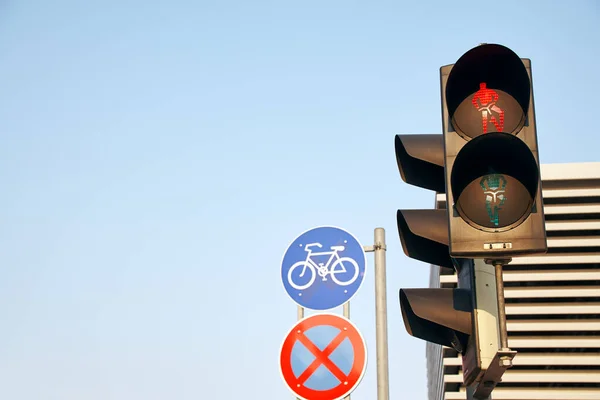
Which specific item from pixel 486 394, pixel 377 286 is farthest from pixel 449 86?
pixel 377 286

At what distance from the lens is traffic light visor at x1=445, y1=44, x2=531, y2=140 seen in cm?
375

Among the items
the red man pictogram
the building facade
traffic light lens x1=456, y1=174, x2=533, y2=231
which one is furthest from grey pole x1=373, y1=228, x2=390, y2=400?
the building facade

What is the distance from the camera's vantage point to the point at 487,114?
149 inches

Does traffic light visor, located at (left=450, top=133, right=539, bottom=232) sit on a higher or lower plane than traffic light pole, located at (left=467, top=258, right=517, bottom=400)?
higher

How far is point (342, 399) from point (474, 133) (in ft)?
7.20

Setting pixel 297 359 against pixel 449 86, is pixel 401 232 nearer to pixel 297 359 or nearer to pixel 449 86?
pixel 449 86

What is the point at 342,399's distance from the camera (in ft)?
17.0

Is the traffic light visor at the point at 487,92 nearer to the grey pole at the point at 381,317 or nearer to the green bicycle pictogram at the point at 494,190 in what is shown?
the green bicycle pictogram at the point at 494,190

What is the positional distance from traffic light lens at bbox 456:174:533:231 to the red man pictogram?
0.25m

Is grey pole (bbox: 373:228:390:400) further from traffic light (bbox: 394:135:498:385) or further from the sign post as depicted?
traffic light (bbox: 394:135:498:385)

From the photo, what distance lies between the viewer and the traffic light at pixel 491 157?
3.52 m

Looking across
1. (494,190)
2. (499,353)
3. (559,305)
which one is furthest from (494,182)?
(559,305)

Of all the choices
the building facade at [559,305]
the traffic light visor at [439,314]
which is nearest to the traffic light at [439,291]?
the traffic light visor at [439,314]

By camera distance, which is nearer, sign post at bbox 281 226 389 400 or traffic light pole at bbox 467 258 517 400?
traffic light pole at bbox 467 258 517 400
